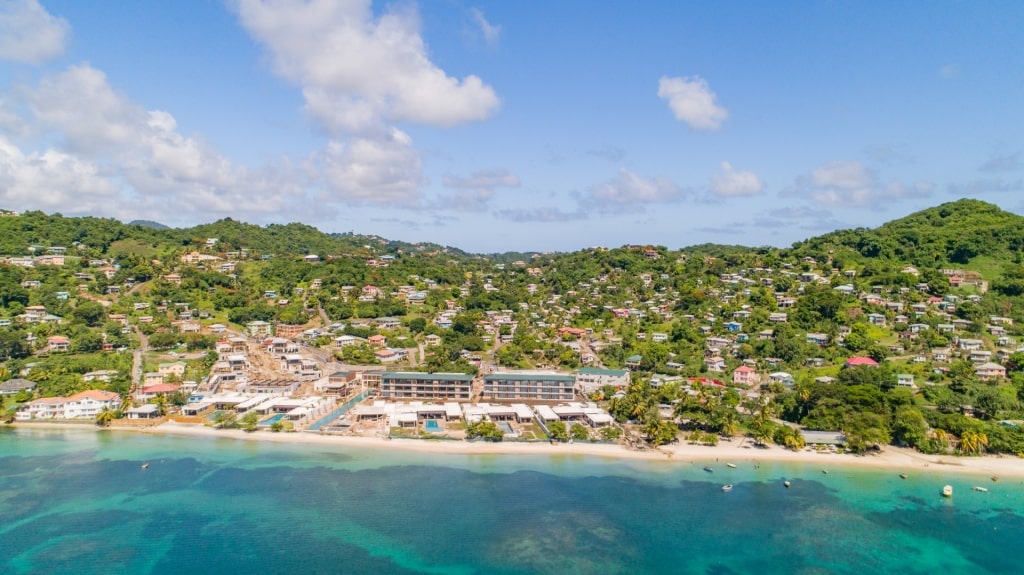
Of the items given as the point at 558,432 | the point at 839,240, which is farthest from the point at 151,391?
the point at 839,240

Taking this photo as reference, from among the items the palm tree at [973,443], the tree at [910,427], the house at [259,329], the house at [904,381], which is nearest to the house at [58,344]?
the house at [259,329]

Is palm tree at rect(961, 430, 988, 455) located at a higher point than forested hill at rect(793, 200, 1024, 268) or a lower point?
lower

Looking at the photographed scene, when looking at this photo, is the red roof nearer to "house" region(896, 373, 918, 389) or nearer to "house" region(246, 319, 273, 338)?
"house" region(246, 319, 273, 338)

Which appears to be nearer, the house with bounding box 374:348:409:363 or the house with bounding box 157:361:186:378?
the house with bounding box 157:361:186:378

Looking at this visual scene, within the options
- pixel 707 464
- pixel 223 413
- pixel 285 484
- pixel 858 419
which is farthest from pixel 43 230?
pixel 858 419

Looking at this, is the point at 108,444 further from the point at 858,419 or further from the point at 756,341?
the point at 756,341

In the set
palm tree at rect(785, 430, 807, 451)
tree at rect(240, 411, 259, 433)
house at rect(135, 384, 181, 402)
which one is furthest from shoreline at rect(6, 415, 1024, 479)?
house at rect(135, 384, 181, 402)

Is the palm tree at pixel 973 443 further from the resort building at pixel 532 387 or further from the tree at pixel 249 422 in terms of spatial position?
the tree at pixel 249 422
